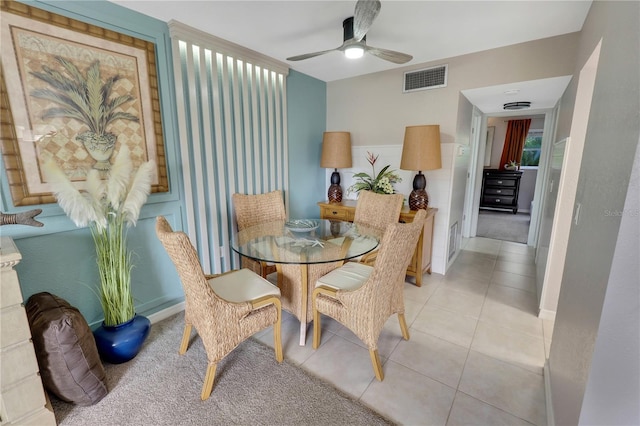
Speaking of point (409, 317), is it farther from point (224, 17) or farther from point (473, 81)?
point (224, 17)

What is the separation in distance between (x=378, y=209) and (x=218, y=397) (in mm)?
1918

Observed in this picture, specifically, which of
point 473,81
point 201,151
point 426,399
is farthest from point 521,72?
point 201,151

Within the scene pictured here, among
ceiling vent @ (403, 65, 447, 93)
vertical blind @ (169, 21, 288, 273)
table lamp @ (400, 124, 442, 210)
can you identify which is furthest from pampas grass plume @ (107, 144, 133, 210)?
ceiling vent @ (403, 65, 447, 93)

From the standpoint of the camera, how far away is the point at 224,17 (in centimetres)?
204

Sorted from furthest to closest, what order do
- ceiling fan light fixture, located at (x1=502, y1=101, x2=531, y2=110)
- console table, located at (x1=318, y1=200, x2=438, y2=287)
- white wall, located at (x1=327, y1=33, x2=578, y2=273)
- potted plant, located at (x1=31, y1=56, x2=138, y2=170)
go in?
ceiling fan light fixture, located at (x1=502, y1=101, x2=531, y2=110) < console table, located at (x1=318, y1=200, x2=438, y2=287) < white wall, located at (x1=327, y1=33, x2=578, y2=273) < potted plant, located at (x1=31, y1=56, x2=138, y2=170)

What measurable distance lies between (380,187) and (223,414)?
7.80 feet

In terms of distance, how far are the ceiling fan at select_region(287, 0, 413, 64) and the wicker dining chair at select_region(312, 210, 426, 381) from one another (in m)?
1.13

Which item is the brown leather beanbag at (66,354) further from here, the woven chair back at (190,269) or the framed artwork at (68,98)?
the framed artwork at (68,98)

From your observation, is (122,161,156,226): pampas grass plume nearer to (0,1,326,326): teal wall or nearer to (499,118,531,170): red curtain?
(0,1,326,326): teal wall

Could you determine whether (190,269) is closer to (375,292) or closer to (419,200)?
(375,292)

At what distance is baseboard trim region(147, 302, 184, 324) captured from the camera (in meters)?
2.25

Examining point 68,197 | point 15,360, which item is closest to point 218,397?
point 15,360

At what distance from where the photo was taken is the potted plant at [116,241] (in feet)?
5.51

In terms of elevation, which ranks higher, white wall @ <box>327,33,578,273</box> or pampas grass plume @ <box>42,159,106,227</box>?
white wall @ <box>327,33,578,273</box>
